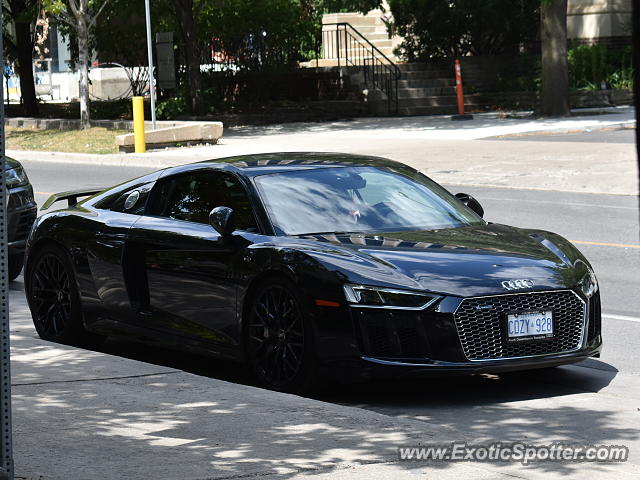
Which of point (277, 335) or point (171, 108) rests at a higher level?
point (171, 108)

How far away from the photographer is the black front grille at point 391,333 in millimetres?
7047

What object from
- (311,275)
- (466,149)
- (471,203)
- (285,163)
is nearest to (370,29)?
(466,149)

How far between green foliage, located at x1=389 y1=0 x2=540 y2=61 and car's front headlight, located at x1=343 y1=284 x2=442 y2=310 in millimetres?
33563

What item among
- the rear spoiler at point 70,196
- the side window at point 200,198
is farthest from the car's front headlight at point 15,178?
the side window at point 200,198

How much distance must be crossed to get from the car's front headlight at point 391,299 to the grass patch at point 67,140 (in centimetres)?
2178

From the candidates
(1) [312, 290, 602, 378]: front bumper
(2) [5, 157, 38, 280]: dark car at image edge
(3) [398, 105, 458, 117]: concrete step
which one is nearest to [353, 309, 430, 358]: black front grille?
(1) [312, 290, 602, 378]: front bumper

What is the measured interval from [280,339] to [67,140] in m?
24.5

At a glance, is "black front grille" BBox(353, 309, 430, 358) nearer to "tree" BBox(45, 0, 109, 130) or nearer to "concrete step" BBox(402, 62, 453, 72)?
"tree" BBox(45, 0, 109, 130)

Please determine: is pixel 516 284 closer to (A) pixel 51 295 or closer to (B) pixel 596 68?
(A) pixel 51 295

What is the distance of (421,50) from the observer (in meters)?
42.0

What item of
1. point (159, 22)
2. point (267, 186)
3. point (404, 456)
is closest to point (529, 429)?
point (404, 456)

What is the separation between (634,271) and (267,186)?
5.15 metres

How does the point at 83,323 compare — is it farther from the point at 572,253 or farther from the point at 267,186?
the point at 572,253

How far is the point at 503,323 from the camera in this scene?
7.17 m
